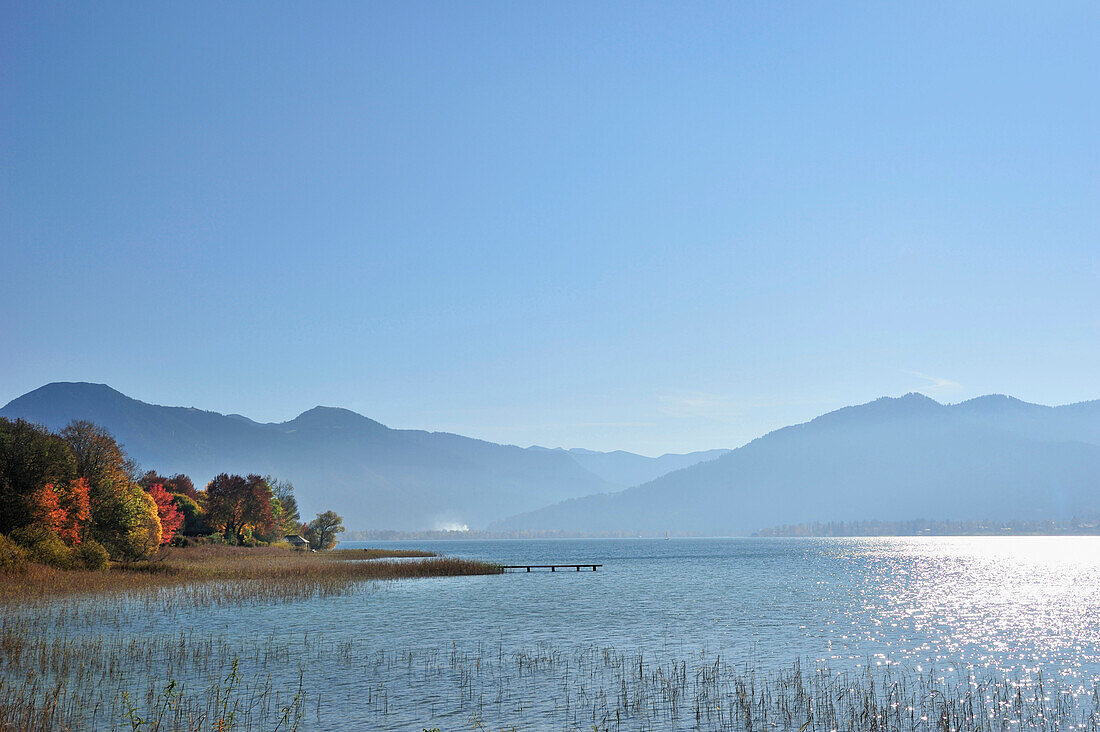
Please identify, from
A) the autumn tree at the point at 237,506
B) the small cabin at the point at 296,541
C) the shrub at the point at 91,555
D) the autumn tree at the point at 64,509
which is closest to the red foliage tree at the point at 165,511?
the autumn tree at the point at 237,506

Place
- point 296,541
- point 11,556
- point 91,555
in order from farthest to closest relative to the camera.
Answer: point 296,541 < point 91,555 < point 11,556

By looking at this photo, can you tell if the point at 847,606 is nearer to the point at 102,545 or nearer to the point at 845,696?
the point at 845,696

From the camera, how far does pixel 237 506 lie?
144 meters

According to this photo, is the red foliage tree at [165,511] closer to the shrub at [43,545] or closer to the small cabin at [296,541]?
the shrub at [43,545]

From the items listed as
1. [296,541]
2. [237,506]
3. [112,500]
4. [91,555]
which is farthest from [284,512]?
[91,555]

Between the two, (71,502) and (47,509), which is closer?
(47,509)

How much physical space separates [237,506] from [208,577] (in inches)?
2692

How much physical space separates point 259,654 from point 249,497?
385ft

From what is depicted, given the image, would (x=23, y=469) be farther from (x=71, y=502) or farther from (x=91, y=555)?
(x=91, y=555)

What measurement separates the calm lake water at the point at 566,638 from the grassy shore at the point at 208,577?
229 inches

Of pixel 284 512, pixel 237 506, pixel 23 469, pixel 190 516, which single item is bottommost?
pixel 284 512

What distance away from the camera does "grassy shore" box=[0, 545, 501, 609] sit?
196 ft

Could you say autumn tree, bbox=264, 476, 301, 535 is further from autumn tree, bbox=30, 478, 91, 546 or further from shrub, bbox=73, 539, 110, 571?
shrub, bbox=73, 539, 110, 571

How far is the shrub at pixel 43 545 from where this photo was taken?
6612cm
